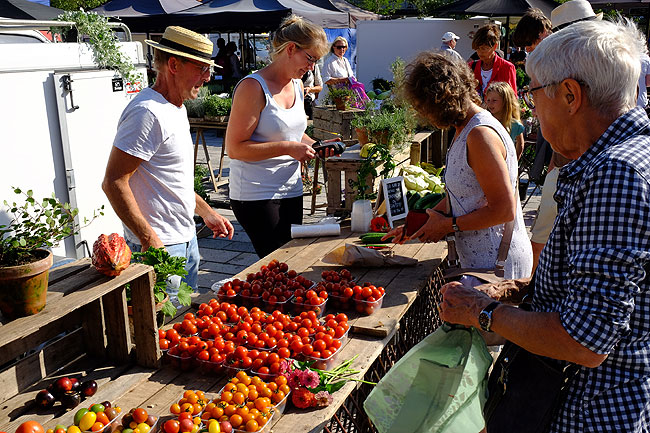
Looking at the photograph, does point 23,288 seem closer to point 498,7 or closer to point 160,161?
point 160,161

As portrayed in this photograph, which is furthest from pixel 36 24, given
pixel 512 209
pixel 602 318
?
pixel 602 318

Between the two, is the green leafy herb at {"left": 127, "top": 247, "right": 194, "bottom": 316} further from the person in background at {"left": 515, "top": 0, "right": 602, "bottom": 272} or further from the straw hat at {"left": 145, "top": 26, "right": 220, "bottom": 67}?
the person in background at {"left": 515, "top": 0, "right": 602, "bottom": 272}

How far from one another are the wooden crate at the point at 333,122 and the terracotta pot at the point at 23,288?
219 inches

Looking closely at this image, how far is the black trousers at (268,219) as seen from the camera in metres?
3.64

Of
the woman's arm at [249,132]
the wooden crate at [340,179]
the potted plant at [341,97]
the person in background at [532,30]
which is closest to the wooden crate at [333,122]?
the potted plant at [341,97]

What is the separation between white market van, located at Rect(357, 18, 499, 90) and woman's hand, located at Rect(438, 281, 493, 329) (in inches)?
535

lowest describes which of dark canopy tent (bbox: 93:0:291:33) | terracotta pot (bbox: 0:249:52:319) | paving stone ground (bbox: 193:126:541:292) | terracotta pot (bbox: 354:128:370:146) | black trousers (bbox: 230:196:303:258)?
paving stone ground (bbox: 193:126:541:292)

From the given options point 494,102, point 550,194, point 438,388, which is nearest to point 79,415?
point 438,388

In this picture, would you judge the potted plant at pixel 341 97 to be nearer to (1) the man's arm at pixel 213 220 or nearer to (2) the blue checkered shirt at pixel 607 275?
(1) the man's arm at pixel 213 220

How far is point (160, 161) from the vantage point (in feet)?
9.63

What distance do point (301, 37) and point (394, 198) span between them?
3.56 feet

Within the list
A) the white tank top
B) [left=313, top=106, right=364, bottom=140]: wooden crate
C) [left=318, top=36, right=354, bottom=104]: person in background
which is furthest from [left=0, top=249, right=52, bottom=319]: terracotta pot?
[left=318, top=36, right=354, bottom=104]: person in background

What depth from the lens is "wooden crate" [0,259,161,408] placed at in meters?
1.95

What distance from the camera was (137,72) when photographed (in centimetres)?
574
